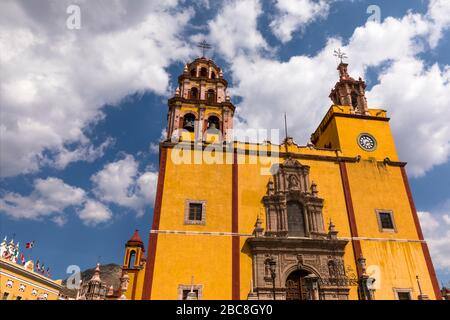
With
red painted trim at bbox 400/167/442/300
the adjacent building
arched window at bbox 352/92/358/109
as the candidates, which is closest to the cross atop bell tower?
arched window at bbox 352/92/358/109

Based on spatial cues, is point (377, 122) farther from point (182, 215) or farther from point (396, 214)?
point (182, 215)

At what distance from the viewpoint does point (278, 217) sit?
21.2 m

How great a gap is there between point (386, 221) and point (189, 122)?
1589 centimetres

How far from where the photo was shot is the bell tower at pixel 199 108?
24.0 metres

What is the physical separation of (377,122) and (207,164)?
15.1 meters

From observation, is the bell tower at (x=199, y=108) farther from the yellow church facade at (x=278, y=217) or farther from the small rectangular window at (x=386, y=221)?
the small rectangular window at (x=386, y=221)

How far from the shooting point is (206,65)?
28828 mm

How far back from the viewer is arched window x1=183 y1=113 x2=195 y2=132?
2478 centimetres

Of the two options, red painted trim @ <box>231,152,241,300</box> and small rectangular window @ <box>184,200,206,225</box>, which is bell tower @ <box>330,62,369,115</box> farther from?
small rectangular window @ <box>184,200,206,225</box>

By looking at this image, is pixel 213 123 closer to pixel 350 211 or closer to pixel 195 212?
pixel 195 212

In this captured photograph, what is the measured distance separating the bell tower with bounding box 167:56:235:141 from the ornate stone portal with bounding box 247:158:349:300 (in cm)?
624

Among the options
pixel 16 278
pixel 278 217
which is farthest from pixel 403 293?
pixel 16 278

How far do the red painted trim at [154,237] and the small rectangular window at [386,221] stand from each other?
49.0 ft
